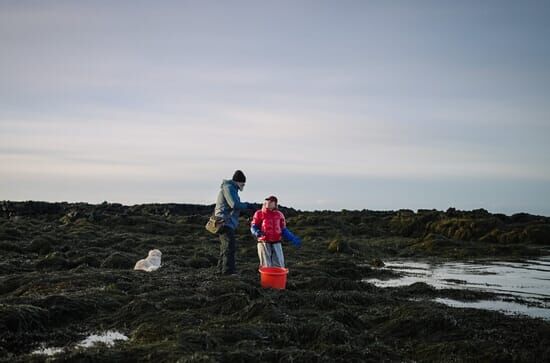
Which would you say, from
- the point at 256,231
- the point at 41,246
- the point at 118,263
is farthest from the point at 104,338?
the point at 41,246

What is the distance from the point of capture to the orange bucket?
11078 millimetres

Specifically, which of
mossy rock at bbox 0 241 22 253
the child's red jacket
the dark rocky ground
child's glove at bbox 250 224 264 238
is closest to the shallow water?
the dark rocky ground

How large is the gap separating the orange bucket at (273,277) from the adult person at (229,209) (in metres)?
1.89

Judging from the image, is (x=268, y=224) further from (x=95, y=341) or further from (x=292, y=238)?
(x=95, y=341)

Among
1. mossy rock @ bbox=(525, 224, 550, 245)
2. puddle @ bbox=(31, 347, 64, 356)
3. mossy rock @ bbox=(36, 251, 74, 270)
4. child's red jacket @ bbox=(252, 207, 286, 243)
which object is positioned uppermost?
child's red jacket @ bbox=(252, 207, 286, 243)

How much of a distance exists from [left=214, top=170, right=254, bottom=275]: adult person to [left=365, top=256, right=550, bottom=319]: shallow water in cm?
414

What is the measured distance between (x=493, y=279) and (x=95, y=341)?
11.9 m

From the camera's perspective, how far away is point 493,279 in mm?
15102

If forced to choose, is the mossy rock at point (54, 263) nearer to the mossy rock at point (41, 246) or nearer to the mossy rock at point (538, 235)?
the mossy rock at point (41, 246)

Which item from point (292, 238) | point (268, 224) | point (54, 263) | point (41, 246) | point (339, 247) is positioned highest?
point (268, 224)

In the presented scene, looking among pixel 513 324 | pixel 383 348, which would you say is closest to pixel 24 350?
pixel 383 348

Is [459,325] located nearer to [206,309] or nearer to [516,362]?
[516,362]

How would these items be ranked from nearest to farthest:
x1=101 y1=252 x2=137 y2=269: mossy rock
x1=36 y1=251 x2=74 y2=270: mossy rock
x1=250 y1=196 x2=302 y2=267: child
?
x1=250 y1=196 x2=302 y2=267: child
x1=36 y1=251 x2=74 y2=270: mossy rock
x1=101 y1=252 x2=137 y2=269: mossy rock

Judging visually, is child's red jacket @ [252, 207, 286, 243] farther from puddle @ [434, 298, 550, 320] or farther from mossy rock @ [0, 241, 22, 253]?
mossy rock @ [0, 241, 22, 253]
